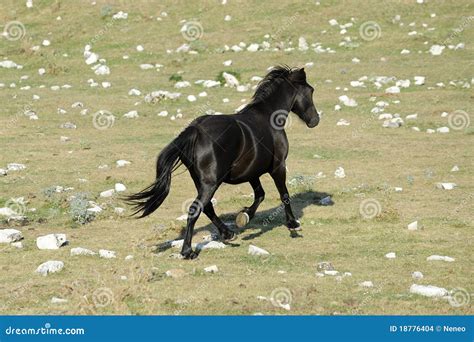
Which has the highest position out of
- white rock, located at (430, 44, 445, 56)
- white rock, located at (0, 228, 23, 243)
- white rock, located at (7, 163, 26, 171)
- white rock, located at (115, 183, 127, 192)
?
white rock, located at (0, 228, 23, 243)

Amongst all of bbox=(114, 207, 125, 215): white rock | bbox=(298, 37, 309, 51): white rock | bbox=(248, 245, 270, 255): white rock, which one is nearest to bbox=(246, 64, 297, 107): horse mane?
bbox=(248, 245, 270, 255): white rock

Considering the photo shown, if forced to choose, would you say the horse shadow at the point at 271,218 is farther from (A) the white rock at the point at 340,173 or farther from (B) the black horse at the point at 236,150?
(A) the white rock at the point at 340,173

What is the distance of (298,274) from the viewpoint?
9.46 meters

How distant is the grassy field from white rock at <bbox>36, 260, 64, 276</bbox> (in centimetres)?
9

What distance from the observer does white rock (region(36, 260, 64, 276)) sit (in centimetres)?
937

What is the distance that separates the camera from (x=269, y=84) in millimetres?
12086

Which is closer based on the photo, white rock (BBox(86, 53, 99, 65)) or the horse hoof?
the horse hoof

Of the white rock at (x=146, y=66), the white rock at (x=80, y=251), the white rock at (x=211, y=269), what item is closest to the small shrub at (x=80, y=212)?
the white rock at (x=80, y=251)

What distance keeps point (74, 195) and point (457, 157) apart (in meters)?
8.24

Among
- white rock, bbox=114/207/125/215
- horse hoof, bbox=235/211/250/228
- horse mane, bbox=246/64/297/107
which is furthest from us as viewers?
white rock, bbox=114/207/125/215

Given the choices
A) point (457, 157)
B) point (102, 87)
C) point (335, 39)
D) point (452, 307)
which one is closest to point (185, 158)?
point (452, 307)

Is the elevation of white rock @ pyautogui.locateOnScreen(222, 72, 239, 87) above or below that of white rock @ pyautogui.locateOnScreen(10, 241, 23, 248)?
below

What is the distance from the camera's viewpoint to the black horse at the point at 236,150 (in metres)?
10.2

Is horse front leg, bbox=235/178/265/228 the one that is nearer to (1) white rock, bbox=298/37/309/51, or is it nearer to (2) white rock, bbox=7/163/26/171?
(2) white rock, bbox=7/163/26/171
